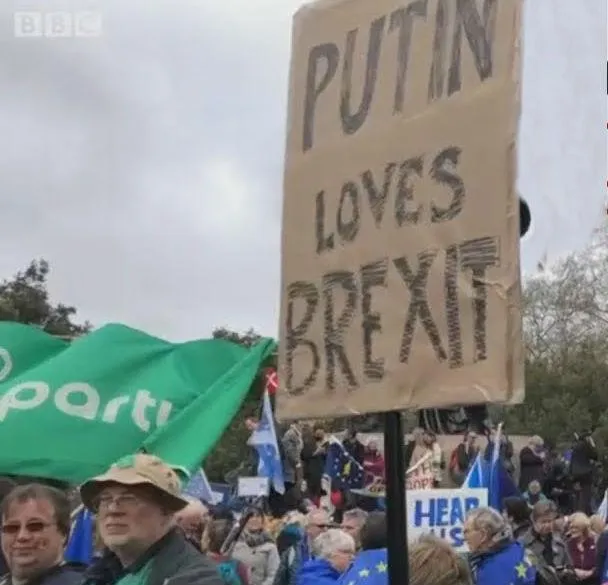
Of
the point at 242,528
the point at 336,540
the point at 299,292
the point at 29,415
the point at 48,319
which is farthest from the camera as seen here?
the point at 48,319

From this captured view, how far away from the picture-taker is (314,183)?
3.17 metres

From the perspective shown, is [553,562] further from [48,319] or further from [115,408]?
[48,319]

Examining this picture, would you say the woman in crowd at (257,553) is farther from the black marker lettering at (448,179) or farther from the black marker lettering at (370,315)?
the black marker lettering at (448,179)

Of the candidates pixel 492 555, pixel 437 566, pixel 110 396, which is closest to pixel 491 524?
pixel 492 555

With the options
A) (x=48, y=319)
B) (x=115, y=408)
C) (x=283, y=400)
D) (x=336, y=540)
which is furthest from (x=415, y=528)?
(x=48, y=319)

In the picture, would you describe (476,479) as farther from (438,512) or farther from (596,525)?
(438,512)

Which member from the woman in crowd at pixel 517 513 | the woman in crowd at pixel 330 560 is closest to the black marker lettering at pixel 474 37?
the woman in crowd at pixel 330 560

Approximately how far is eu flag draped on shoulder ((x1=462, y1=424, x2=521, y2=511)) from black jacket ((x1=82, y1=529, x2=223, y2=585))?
7.36 metres

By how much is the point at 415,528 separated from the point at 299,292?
5870 millimetres

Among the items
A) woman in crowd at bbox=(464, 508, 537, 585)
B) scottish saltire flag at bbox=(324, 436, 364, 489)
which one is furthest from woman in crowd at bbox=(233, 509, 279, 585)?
scottish saltire flag at bbox=(324, 436, 364, 489)

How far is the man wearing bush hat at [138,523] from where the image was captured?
11.3 ft

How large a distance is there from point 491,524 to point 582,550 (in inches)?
145

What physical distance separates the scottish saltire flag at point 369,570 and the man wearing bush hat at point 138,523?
5.43 ft

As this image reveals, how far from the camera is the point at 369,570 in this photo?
518cm
